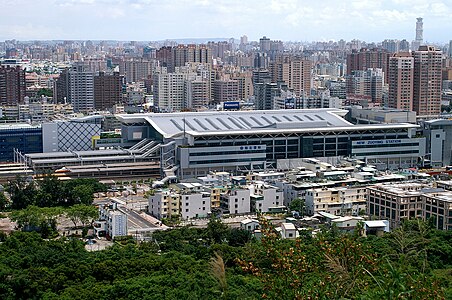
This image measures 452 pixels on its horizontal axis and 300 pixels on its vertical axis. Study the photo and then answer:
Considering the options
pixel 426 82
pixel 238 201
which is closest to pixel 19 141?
pixel 238 201

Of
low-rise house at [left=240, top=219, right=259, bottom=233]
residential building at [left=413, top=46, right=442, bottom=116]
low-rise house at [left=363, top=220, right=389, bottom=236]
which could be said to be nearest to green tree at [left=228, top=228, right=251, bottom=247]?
low-rise house at [left=240, top=219, right=259, bottom=233]

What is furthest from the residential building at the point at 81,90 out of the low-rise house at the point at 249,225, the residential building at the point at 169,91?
the low-rise house at the point at 249,225

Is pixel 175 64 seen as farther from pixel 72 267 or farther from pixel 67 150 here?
pixel 72 267

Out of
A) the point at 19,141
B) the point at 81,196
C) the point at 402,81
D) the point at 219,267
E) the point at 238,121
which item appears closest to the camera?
the point at 219,267

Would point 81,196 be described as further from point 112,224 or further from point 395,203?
point 395,203

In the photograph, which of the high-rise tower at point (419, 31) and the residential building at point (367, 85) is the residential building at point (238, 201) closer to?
the residential building at point (367, 85)

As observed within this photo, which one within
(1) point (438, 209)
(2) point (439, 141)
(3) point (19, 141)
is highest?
(2) point (439, 141)

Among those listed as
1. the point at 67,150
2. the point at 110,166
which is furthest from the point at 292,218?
the point at 67,150

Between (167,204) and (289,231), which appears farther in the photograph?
(167,204)
